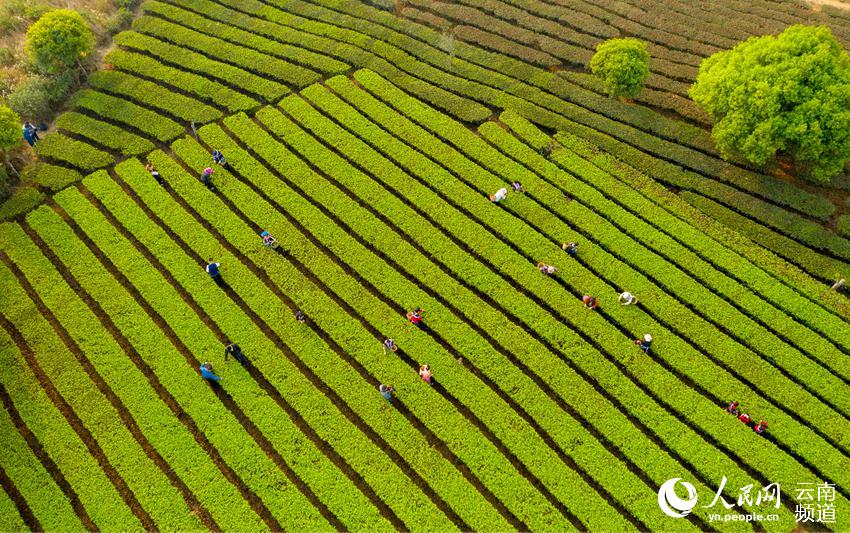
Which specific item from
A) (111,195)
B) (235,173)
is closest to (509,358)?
(235,173)

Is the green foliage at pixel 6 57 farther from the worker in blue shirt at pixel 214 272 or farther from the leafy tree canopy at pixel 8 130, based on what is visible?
the worker in blue shirt at pixel 214 272

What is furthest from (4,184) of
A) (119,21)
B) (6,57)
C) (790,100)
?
(790,100)

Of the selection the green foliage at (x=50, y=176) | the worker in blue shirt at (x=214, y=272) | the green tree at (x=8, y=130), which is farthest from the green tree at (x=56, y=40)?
the worker in blue shirt at (x=214, y=272)

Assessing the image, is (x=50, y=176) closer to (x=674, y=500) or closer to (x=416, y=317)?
(x=416, y=317)

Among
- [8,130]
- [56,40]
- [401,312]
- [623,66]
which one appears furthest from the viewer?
[56,40]

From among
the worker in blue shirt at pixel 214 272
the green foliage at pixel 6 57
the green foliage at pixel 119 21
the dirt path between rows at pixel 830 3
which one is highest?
the dirt path between rows at pixel 830 3

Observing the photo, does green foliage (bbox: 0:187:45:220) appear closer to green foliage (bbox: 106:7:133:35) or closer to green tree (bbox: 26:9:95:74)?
green tree (bbox: 26:9:95:74)

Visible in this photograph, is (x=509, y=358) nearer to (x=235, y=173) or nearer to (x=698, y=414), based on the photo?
(x=698, y=414)
